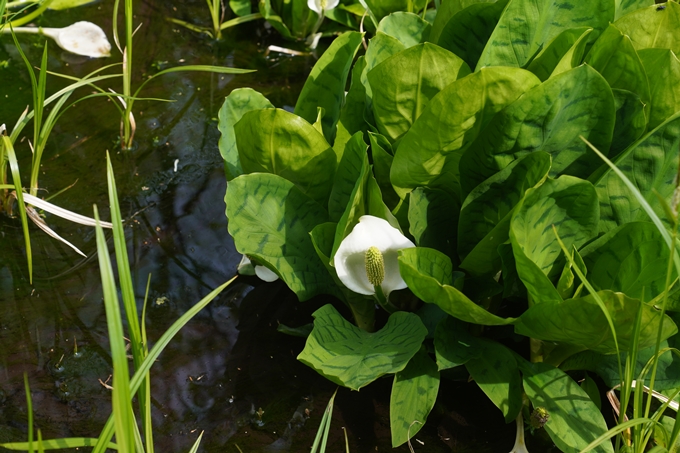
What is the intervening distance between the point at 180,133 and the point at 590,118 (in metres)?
0.97

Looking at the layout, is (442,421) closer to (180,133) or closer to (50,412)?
Result: (50,412)

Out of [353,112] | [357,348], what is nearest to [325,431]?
[357,348]

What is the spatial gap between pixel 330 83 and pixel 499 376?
0.55 metres

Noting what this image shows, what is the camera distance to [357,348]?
0.98m

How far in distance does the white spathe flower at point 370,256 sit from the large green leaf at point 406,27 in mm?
424

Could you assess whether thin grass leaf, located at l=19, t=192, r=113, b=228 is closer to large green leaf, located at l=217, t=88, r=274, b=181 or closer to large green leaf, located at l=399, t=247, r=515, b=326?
large green leaf, located at l=217, t=88, r=274, b=181

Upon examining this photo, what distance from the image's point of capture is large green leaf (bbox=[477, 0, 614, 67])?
3.44 ft

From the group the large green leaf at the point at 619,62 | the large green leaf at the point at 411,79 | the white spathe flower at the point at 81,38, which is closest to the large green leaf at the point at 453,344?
the large green leaf at the point at 411,79

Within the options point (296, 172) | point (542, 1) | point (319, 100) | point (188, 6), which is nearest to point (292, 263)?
point (296, 172)

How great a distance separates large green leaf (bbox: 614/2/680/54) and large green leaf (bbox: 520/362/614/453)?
527mm

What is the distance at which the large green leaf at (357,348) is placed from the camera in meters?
0.91

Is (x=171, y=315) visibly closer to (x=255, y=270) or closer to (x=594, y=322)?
(x=255, y=270)

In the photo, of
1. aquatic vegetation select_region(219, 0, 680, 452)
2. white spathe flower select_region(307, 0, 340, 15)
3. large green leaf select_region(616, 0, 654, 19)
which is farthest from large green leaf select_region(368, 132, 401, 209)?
white spathe flower select_region(307, 0, 340, 15)

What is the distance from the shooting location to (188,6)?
78.7 inches
